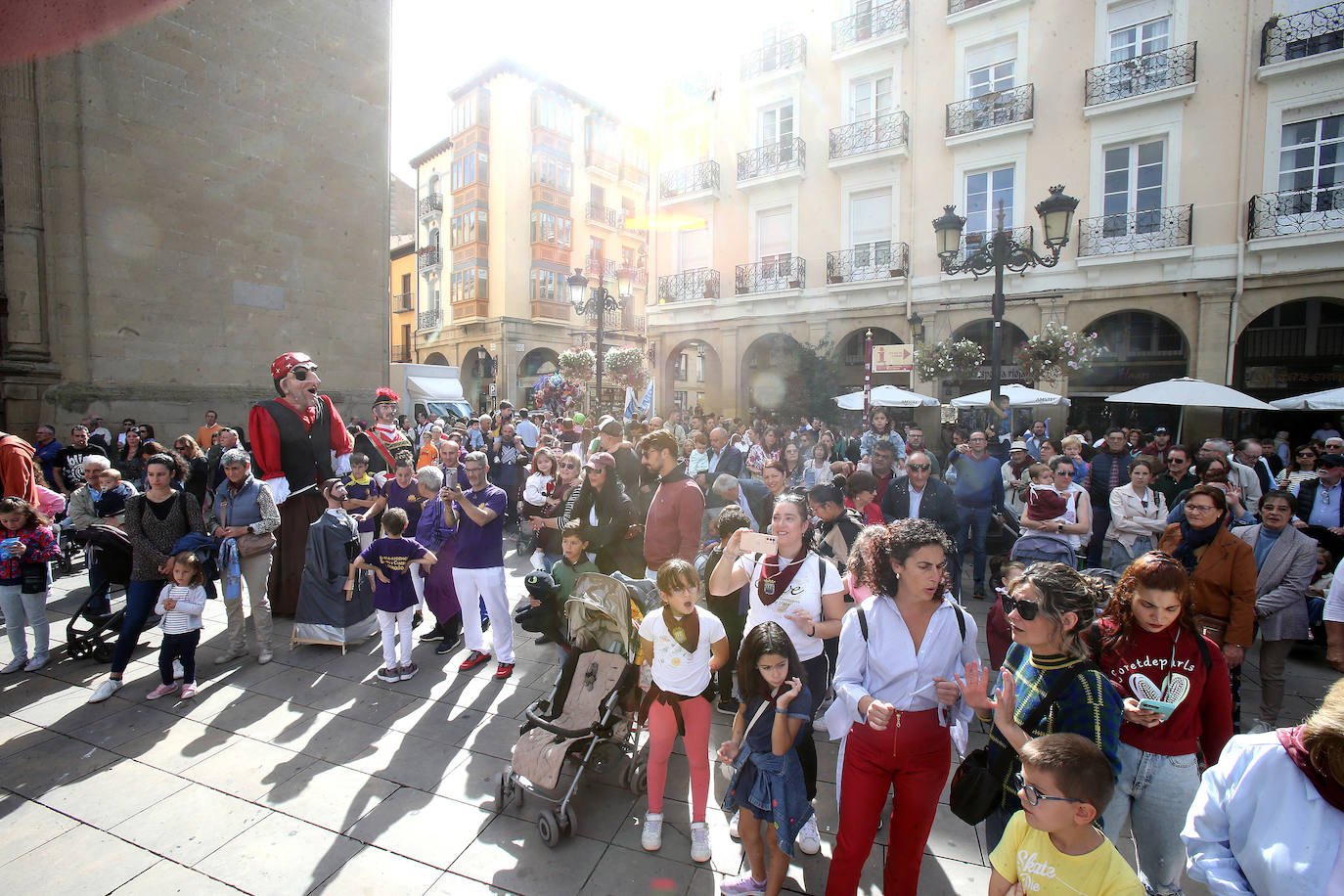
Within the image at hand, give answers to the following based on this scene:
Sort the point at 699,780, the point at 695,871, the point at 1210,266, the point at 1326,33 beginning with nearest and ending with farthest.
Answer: the point at 695,871, the point at 699,780, the point at 1326,33, the point at 1210,266

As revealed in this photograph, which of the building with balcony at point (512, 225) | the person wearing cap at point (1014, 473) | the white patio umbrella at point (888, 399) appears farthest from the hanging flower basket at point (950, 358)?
the building with balcony at point (512, 225)

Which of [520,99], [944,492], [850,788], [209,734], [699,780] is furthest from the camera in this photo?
[520,99]

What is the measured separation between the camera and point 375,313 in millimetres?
13016

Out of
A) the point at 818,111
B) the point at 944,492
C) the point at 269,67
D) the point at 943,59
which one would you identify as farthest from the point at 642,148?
the point at 944,492

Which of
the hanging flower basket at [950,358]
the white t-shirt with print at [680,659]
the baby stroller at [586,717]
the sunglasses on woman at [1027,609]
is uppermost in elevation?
the hanging flower basket at [950,358]

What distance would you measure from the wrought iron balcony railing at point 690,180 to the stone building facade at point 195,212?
1088 cm

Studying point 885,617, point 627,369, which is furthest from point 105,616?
point 627,369

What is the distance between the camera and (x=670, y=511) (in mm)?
4785

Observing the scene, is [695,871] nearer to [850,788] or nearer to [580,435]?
[850,788]

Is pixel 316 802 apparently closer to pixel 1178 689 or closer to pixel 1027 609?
pixel 1027 609

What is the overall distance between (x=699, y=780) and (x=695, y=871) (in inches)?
15.9

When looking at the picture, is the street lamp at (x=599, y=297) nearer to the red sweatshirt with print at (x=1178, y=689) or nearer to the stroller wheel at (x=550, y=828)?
the stroller wheel at (x=550, y=828)

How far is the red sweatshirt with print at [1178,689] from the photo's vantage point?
241 centimetres

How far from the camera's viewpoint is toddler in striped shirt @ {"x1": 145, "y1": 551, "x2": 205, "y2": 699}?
4.67 metres
